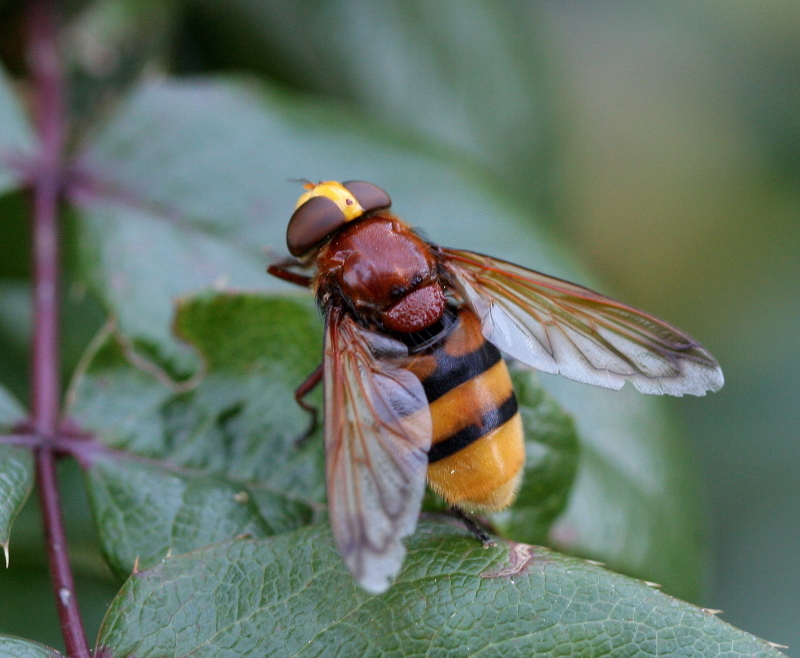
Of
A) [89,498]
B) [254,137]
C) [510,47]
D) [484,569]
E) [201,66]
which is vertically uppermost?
[510,47]

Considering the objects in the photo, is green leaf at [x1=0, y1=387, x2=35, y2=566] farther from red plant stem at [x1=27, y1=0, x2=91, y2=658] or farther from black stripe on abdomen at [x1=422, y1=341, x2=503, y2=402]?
black stripe on abdomen at [x1=422, y1=341, x2=503, y2=402]

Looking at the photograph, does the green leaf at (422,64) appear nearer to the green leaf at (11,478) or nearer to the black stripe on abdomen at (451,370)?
the black stripe on abdomen at (451,370)

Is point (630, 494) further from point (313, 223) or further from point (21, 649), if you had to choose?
point (21, 649)

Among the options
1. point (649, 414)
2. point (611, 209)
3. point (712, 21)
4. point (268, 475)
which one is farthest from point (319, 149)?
point (712, 21)

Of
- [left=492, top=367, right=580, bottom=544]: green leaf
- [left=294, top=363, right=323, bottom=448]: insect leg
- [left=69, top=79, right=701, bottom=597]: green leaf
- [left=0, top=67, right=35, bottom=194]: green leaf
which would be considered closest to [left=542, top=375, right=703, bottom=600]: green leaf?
[left=69, top=79, right=701, bottom=597]: green leaf

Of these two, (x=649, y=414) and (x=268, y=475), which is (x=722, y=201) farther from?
(x=268, y=475)

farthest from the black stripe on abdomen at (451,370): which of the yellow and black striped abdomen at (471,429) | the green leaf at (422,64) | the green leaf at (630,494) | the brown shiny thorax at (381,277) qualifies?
the green leaf at (422,64)

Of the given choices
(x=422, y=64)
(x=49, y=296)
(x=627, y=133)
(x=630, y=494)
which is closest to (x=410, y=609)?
(x=630, y=494)
